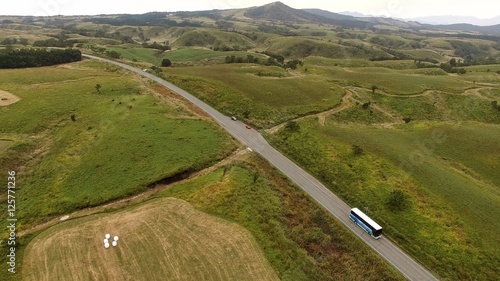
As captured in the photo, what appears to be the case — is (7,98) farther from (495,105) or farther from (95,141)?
(495,105)

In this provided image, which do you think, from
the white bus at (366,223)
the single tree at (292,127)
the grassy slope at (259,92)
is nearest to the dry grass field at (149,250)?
the white bus at (366,223)

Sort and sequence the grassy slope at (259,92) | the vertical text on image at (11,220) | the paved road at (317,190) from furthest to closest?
the grassy slope at (259,92) < the paved road at (317,190) < the vertical text on image at (11,220)

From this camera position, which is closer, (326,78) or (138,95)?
(138,95)

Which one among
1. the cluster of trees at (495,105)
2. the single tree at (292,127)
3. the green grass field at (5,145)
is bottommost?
the green grass field at (5,145)

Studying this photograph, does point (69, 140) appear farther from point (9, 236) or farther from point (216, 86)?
point (216, 86)

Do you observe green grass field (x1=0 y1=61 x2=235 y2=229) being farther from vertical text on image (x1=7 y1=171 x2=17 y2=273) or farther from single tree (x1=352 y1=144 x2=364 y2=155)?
single tree (x1=352 y1=144 x2=364 y2=155)

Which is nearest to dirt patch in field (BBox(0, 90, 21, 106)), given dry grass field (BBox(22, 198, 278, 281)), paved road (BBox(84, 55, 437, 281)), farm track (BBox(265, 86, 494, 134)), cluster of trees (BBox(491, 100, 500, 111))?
paved road (BBox(84, 55, 437, 281))

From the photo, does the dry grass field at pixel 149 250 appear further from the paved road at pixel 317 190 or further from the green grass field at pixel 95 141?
the paved road at pixel 317 190

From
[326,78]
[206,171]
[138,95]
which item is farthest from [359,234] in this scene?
[326,78]
